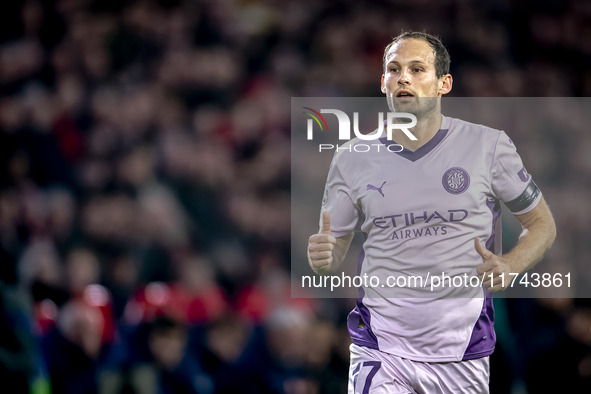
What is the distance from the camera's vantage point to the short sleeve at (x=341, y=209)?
2.70 meters

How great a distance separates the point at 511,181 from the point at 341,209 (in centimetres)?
76

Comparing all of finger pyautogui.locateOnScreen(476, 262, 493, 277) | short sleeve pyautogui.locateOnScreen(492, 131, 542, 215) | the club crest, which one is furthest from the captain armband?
finger pyautogui.locateOnScreen(476, 262, 493, 277)

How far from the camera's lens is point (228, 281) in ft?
13.8

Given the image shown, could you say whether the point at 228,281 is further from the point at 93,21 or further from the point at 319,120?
the point at 93,21

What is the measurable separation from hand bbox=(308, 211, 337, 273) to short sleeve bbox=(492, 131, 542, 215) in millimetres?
763

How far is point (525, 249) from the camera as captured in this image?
2545 millimetres

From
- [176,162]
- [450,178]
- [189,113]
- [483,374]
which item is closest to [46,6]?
[189,113]

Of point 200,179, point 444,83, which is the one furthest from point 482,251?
point 200,179

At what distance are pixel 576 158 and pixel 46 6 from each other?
5.17 meters

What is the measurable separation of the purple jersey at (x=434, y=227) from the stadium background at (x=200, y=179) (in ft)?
1.23

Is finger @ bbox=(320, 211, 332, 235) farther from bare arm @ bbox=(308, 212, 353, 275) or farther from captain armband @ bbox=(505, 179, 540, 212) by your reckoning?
captain armband @ bbox=(505, 179, 540, 212)

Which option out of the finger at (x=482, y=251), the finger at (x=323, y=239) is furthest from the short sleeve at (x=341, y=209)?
the finger at (x=482, y=251)

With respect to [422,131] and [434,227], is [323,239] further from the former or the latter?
[422,131]

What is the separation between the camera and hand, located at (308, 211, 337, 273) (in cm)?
253
